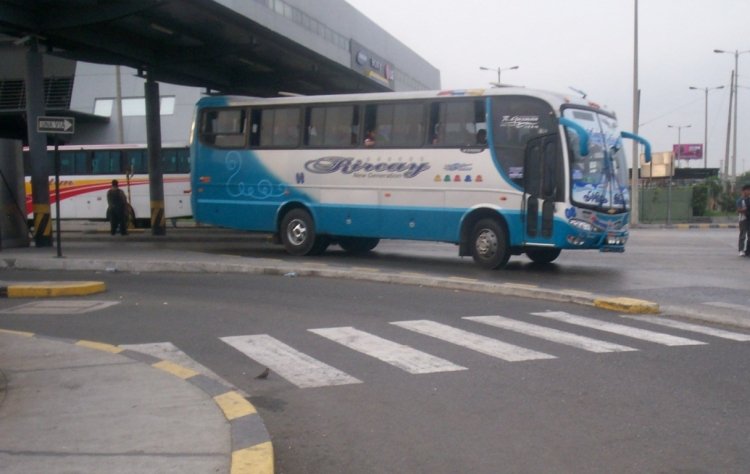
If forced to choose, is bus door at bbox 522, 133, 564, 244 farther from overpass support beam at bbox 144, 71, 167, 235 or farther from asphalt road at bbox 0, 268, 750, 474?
overpass support beam at bbox 144, 71, 167, 235

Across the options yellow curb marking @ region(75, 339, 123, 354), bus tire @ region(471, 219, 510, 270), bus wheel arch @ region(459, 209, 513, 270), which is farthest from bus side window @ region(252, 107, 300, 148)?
yellow curb marking @ region(75, 339, 123, 354)

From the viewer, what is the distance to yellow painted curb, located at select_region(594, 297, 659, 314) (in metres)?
11.3

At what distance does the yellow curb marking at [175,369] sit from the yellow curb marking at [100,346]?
828 mm

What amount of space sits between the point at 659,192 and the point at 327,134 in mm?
29902

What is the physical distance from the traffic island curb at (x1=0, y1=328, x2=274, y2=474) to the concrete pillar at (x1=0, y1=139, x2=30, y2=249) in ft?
41.1

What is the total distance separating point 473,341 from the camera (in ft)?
30.9

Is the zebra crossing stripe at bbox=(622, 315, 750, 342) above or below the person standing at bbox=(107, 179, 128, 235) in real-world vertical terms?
below

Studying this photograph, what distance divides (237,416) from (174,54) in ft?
73.7

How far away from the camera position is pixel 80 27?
883 inches

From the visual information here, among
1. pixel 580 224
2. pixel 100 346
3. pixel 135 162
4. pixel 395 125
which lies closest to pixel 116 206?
pixel 135 162

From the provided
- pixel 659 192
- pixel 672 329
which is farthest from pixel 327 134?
pixel 659 192

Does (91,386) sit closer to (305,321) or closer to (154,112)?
(305,321)

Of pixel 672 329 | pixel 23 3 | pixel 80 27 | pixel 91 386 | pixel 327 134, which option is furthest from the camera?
pixel 80 27

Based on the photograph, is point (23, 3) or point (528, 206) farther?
point (23, 3)
